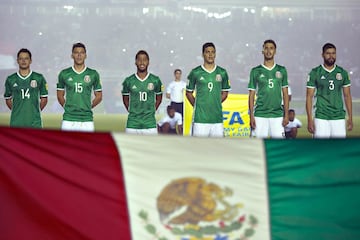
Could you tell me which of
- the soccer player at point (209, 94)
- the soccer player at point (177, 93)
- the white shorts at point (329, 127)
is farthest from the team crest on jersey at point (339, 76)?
the soccer player at point (177, 93)

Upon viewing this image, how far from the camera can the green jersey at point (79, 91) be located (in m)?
8.59

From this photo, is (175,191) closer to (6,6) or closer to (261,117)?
(261,117)

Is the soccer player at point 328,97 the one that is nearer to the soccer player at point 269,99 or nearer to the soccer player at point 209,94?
the soccer player at point 269,99

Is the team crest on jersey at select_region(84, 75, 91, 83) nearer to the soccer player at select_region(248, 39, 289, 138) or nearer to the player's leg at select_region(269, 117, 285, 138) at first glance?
the soccer player at select_region(248, 39, 289, 138)

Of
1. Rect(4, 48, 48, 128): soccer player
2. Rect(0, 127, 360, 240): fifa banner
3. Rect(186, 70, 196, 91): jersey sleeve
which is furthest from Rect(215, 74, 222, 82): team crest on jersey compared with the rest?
Rect(0, 127, 360, 240): fifa banner

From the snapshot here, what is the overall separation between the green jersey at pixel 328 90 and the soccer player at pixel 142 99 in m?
1.97

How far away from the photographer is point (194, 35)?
530 inches

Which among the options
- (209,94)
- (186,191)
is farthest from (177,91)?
(186,191)

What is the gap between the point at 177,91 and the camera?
39.8 ft

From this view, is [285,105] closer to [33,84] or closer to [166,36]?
[33,84]

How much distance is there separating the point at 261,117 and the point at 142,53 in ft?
5.44

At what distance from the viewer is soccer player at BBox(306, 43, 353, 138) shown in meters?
8.72

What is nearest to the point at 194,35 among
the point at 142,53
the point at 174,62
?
the point at 174,62

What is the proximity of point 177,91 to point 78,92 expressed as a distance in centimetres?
374
